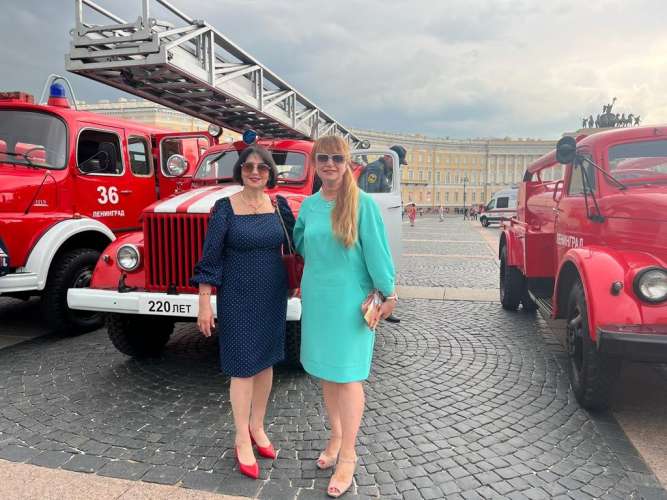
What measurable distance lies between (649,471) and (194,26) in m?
5.88

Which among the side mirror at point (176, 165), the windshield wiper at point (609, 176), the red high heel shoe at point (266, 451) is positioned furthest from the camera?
the side mirror at point (176, 165)

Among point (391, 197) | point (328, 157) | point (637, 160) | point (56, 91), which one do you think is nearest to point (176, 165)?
point (56, 91)

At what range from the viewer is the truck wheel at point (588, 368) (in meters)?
3.22

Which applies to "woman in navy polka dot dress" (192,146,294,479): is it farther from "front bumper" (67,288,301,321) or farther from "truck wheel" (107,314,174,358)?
"truck wheel" (107,314,174,358)

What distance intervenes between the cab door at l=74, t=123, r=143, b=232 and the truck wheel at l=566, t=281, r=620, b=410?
567cm

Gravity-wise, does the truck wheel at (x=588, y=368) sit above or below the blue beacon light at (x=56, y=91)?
below

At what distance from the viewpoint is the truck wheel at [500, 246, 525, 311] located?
632cm

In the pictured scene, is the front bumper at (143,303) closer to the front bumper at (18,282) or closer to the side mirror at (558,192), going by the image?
the front bumper at (18,282)

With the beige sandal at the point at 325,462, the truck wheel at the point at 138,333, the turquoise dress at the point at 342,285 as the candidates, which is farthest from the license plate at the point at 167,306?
the beige sandal at the point at 325,462

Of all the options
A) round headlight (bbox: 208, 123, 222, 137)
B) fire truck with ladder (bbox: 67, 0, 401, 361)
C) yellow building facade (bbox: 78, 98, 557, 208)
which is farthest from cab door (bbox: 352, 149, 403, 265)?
yellow building facade (bbox: 78, 98, 557, 208)

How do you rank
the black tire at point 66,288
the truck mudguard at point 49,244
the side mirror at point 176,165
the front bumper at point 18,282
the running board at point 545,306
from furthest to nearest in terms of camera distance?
1. the side mirror at point 176,165
2. the black tire at point 66,288
3. the truck mudguard at point 49,244
4. the front bumper at point 18,282
5. the running board at point 545,306

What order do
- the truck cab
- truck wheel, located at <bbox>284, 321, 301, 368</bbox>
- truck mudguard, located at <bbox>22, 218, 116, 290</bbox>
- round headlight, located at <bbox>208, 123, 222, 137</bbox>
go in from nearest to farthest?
the truck cab, truck wheel, located at <bbox>284, 321, 301, 368</bbox>, truck mudguard, located at <bbox>22, 218, 116, 290</bbox>, round headlight, located at <bbox>208, 123, 222, 137</bbox>

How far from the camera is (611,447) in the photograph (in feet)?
9.57

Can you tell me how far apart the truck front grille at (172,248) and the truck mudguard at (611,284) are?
9.61ft
